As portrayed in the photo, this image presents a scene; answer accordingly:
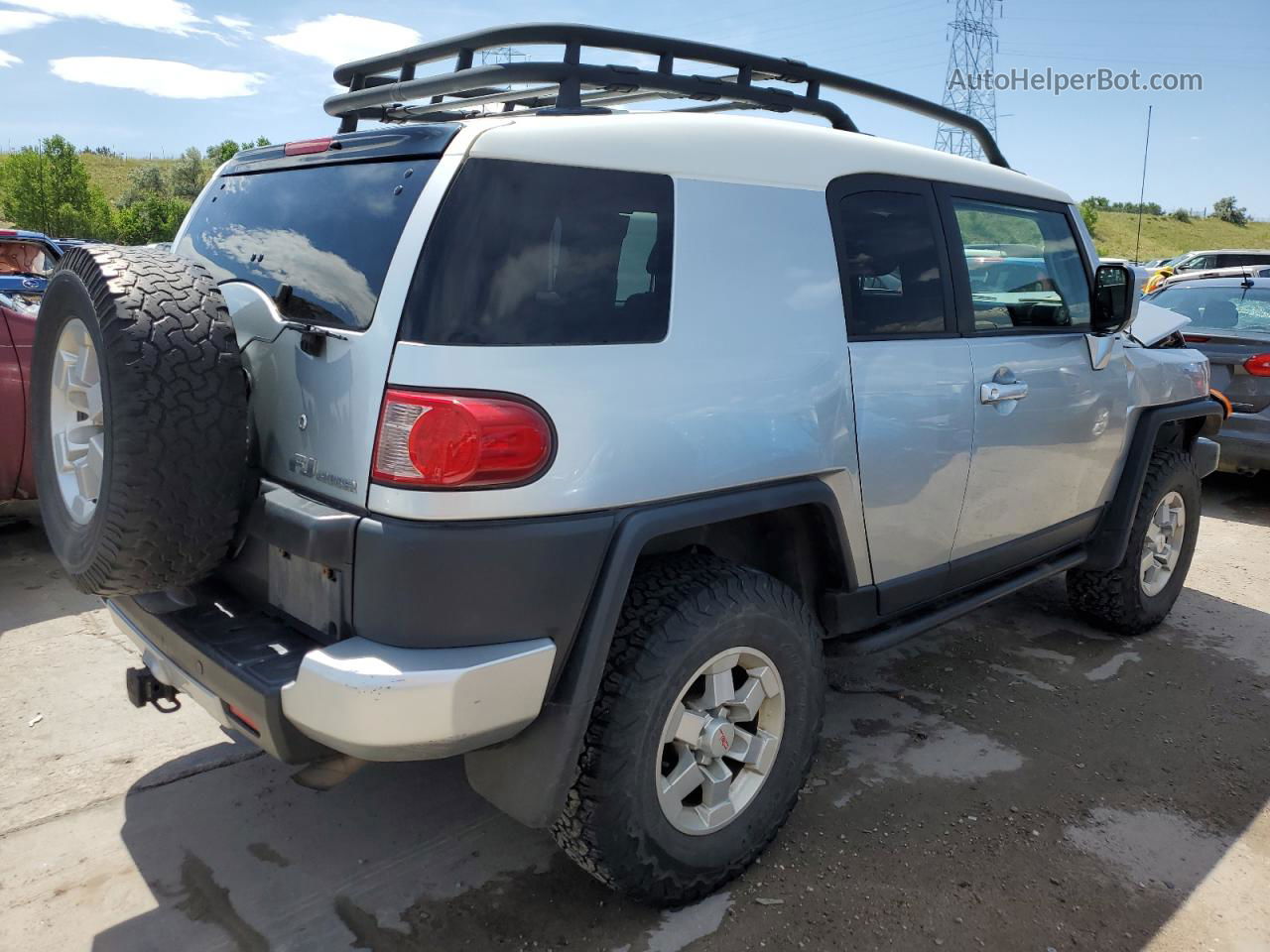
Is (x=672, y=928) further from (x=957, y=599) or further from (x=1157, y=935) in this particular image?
(x=957, y=599)

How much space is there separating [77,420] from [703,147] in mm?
1844

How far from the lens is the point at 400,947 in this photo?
2.38 m

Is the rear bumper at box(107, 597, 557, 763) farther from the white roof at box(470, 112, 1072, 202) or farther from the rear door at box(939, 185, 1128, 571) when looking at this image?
the rear door at box(939, 185, 1128, 571)

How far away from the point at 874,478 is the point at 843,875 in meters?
1.15

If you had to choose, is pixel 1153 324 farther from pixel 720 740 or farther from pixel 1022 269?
pixel 720 740

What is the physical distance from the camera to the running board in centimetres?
305

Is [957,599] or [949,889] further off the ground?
[957,599]

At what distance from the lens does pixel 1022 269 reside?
11.8 feet

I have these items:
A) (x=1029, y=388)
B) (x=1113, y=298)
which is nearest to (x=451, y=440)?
(x=1029, y=388)

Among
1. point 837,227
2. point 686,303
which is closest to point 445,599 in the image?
point 686,303

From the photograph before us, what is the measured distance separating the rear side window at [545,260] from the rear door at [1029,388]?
140cm

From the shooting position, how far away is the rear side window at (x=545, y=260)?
79.2 inches

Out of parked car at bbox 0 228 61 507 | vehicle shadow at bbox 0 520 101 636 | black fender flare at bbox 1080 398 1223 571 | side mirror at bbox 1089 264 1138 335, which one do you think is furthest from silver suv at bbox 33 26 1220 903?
parked car at bbox 0 228 61 507

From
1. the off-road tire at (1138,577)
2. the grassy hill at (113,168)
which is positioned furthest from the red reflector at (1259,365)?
the grassy hill at (113,168)
